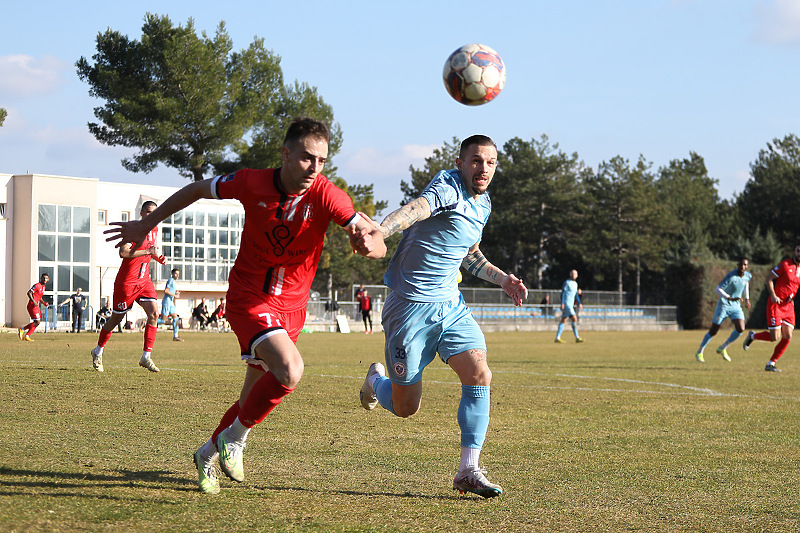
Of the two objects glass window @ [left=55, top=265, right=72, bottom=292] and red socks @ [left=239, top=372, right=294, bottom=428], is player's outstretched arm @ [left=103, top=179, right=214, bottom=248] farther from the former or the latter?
glass window @ [left=55, top=265, right=72, bottom=292]

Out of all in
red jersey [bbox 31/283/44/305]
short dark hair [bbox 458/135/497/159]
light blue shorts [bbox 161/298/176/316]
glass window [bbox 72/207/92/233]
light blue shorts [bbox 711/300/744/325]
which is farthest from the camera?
glass window [bbox 72/207/92/233]

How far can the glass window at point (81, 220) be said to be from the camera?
47.3m

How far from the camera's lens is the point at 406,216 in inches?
218

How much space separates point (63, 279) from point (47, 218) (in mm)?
3282

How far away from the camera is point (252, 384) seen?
5.88 m

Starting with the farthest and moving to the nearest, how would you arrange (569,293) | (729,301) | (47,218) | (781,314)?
(47,218) < (569,293) < (729,301) < (781,314)

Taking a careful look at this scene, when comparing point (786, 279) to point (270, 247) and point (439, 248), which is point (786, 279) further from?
point (270, 247)

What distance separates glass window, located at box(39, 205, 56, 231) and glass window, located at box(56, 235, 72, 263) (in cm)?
70

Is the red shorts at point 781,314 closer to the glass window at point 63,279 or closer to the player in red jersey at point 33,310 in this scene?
the player in red jersey at point 33,310

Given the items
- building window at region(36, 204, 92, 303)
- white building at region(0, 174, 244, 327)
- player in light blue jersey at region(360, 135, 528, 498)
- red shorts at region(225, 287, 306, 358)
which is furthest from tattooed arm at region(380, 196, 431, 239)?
building window at region(36, 204, 92, 303)

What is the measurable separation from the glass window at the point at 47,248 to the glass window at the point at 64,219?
2.30 ft

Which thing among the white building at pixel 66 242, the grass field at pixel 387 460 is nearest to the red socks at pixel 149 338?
the grass field at pixel 387 460

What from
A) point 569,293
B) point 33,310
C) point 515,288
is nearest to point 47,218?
point 33,310

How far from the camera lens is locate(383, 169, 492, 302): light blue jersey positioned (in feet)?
19.8
